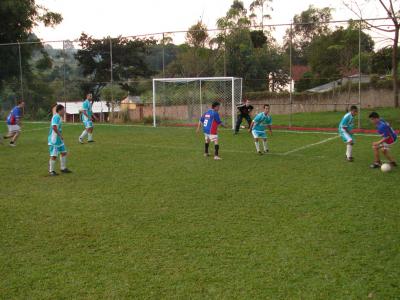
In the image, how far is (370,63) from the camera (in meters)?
21.7

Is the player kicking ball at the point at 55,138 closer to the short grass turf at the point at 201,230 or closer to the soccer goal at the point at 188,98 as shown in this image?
the short grass turf at the point at 201,230

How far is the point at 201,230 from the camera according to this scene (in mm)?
6520

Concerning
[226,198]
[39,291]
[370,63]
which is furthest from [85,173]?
[370,63]

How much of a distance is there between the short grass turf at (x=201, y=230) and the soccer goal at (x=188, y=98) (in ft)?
33.0

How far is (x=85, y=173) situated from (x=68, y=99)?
1953cm

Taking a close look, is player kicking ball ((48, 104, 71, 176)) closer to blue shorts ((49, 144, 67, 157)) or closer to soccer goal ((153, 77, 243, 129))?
blue shorts ((49, 144, 67, 157))

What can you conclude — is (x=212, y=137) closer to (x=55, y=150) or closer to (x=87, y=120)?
(x=55, y=150)

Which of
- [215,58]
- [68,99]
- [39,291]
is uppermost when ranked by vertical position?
[215,58]

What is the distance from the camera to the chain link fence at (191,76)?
873 inches

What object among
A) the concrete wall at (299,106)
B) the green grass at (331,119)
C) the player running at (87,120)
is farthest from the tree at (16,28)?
the green grass at (331,119)

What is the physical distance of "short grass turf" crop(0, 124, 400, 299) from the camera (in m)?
4.82

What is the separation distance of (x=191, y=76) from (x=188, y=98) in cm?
267

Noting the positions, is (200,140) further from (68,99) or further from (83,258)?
(68,99)

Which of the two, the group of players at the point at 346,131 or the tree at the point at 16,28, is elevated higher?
the tree at the point at 16,28
